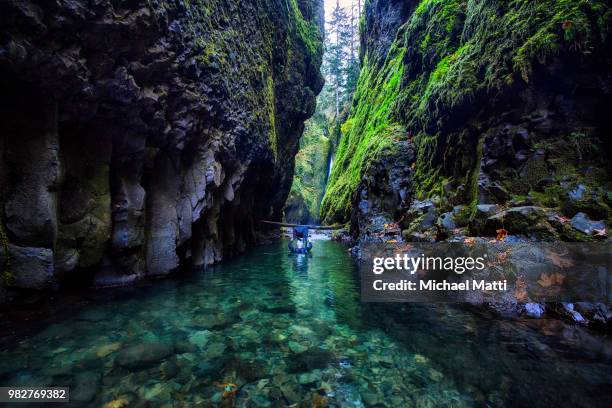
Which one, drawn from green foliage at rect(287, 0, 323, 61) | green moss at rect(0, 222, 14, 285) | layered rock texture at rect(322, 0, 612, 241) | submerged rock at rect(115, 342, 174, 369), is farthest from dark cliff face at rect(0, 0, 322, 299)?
layered rock texture at rect(322, 0, 612, 241)

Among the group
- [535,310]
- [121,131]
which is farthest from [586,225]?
[121,131]

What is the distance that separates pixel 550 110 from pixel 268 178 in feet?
51.7

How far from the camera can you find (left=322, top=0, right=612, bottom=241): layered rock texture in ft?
26.0

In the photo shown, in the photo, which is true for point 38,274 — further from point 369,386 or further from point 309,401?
point 369,386

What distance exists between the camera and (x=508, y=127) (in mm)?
10117

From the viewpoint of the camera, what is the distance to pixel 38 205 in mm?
6566

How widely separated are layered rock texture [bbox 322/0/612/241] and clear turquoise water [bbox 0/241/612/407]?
323 centimetres

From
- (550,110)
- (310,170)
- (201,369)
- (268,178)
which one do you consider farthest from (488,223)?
(310,170)

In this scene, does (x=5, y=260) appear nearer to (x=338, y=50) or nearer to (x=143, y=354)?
(x=143, y=354)

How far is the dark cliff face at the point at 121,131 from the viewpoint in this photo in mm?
6309

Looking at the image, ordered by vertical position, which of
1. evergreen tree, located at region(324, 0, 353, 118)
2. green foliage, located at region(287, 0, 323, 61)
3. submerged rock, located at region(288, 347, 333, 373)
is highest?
evergreen tree, located at region(324, 0, 353, 118)

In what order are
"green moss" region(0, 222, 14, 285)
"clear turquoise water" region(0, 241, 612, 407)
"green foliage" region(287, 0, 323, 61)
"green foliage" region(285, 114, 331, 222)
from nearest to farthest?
"clear turquoise water" region(0, 241, 612, 407) → "green moss" region(0, 222, 14, 285) → "green foliage" region(287, 0, 323, 61) → "green foliage" region(285, 114, 331, 222)

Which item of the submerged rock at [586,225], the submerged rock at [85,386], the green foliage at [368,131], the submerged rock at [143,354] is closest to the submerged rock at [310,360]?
the submerged rock at [143,354]

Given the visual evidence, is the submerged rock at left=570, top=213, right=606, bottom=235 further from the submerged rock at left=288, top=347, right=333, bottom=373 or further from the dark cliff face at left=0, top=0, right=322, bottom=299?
the dark cliff face at left=0, top=0, right=322, bottom=299
